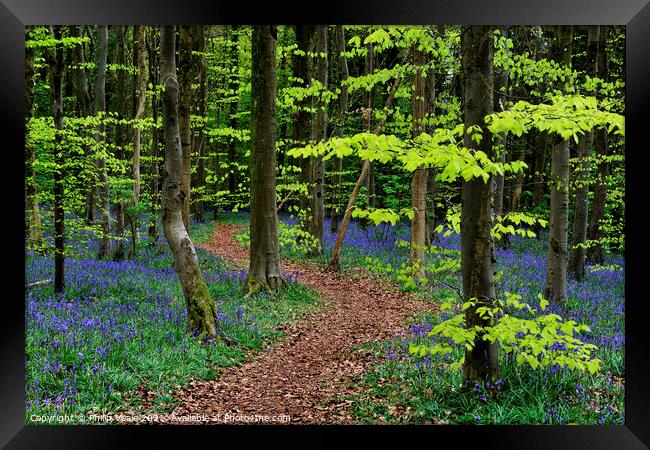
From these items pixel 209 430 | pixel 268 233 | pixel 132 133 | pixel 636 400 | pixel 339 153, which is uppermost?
pixel 132 133

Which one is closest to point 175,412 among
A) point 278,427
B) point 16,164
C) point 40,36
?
point 278,427

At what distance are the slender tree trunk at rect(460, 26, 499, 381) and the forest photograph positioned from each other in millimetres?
21

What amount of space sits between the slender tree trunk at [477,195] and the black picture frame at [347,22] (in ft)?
1.24

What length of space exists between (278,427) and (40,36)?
6.54 m

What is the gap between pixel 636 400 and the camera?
4.26 meters

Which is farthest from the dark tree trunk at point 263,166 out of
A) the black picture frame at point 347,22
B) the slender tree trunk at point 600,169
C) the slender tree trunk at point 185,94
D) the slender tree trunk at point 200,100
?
the slender tree trunk at point 600,169

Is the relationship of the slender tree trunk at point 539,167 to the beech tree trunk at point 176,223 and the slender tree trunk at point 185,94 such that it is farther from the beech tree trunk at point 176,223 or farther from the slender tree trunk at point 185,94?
the beech tree trunk at point 176,223

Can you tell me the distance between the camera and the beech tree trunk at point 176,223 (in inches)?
245

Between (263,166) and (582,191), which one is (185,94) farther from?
(582,191)

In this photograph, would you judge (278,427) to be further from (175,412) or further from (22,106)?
(22,106)

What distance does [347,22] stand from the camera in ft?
13.1

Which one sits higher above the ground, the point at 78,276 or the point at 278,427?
the point at 78,276

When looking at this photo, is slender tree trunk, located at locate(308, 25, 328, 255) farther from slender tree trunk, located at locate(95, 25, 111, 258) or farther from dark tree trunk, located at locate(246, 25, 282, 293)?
slender tree trunk, located at locate(95, 25, 111, 258)

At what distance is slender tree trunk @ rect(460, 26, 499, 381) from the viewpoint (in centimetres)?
427
